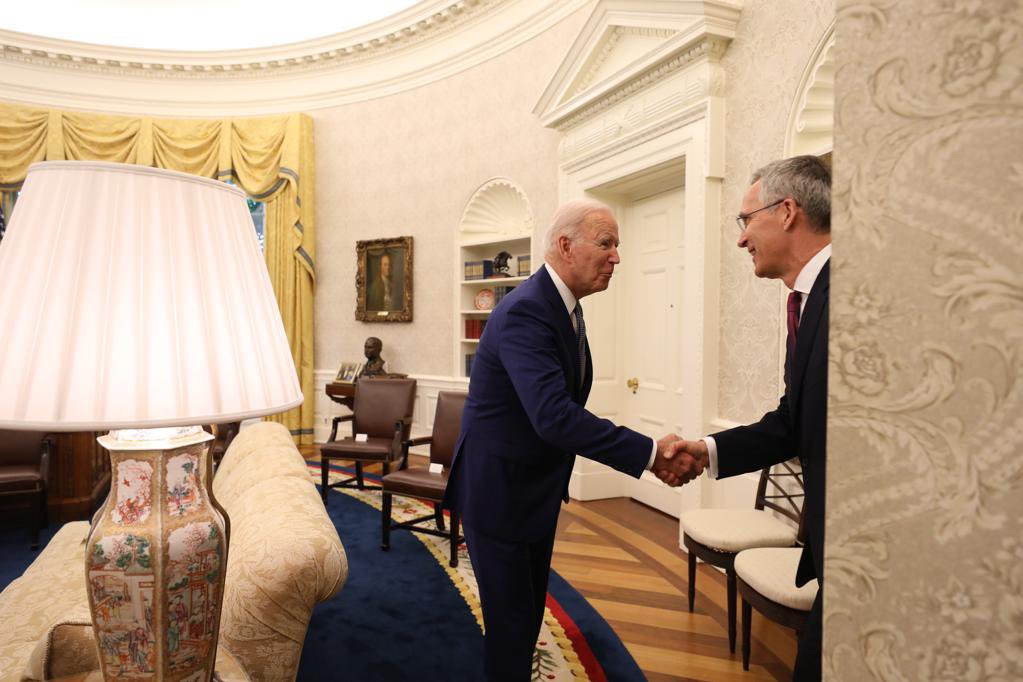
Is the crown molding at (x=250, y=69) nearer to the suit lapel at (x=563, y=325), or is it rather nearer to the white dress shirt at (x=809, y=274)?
the suit lapel at (x=563, y=325)

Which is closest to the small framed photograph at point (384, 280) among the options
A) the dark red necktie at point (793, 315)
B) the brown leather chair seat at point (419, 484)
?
the brown leather chair seat at point (419, 484)

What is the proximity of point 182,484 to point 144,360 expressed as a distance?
0.85ft

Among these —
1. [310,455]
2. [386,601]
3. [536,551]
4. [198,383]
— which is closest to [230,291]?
[198,383]

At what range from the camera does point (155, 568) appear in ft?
3.13

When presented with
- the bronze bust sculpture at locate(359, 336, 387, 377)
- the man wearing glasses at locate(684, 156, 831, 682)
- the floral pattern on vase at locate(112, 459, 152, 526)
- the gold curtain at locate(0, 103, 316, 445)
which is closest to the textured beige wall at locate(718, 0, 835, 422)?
the man wearing glasses at locate(684, 156, 831, 682)

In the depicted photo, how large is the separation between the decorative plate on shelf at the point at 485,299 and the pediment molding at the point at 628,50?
183 centimetres

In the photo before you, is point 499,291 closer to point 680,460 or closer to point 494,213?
point 494,213

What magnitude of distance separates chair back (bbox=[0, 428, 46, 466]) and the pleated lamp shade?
3643mm

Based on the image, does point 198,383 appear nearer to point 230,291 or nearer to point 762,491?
point 230,291

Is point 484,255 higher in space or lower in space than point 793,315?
higher

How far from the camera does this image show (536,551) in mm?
1879

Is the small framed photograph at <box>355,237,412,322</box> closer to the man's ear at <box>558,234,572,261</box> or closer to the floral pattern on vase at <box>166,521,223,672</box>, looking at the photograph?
the man's ear at <box>558,234,572,261</box>

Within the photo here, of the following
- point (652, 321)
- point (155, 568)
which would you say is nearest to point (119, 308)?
point (155, 568)

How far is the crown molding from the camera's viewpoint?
6.31 metres
